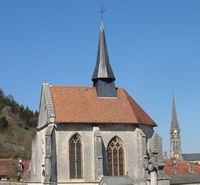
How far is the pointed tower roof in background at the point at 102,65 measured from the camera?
156ft

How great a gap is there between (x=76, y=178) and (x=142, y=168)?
6.27 meters

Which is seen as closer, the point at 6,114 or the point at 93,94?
the point at 93,94

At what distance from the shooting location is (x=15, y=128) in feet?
381

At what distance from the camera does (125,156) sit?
150ft

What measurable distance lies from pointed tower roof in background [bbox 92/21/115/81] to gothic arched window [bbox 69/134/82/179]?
22.4ft

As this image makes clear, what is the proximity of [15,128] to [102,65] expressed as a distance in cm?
7197

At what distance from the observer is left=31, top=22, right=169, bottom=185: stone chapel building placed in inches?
1706

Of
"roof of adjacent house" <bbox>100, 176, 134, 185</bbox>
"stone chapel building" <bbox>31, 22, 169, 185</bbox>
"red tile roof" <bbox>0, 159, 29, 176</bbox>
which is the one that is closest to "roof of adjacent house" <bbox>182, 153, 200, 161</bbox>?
"red tile roof" <bbox>0, 159, 29, 176</bbox>

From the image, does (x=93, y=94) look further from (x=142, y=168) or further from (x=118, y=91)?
(x=142, y=168)

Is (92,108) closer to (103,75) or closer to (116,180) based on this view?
(103,75)

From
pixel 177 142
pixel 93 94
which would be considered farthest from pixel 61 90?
pixel 177 142

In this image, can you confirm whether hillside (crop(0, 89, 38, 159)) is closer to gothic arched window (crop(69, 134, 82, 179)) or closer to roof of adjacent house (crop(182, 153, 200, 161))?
gothic arched window (crop(69, 134, 82, 179))

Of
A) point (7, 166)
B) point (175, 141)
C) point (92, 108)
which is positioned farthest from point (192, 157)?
point (92, 108)

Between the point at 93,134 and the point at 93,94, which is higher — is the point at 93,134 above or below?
below
